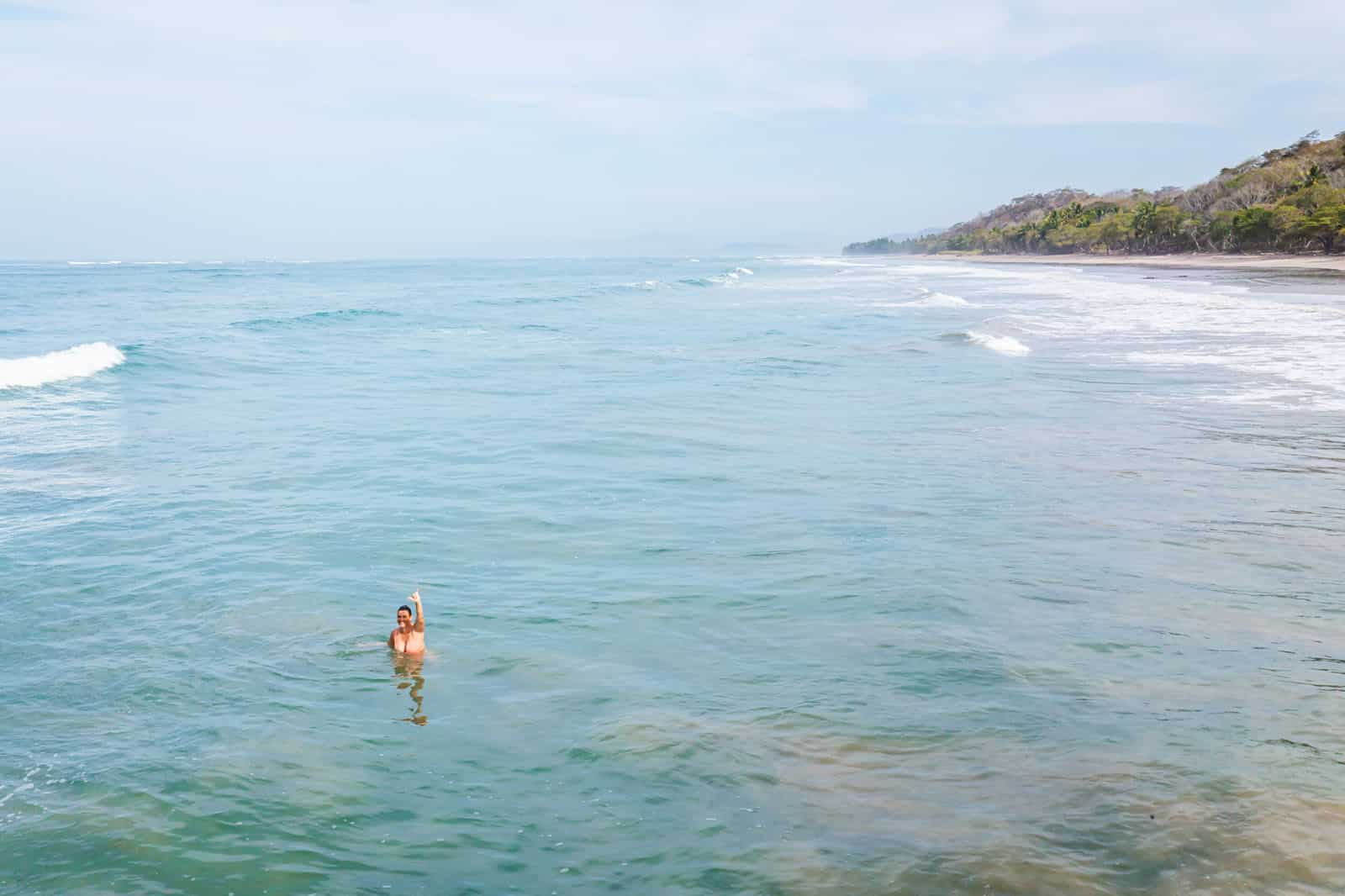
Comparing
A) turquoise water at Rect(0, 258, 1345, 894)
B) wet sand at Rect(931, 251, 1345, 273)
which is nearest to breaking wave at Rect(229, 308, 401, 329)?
turquoise water at Rect(0, 258, 1345, 894)

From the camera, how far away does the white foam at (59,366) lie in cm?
2745

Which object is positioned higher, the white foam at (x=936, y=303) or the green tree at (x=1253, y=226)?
the green tree at (x=1253, y=226)

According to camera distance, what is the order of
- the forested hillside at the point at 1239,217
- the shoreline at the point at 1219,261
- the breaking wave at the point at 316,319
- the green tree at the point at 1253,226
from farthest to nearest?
1. the green tree at the point at 1253,226
2. the forested hillside at the point at 1239,217
3. the shoreline at the point at 1219,261
4. the breaking wave at the point at 316,319

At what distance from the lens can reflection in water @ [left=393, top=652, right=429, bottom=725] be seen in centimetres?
799

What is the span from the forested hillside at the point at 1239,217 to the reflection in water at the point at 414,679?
8474 cm

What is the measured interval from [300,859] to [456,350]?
105 feet

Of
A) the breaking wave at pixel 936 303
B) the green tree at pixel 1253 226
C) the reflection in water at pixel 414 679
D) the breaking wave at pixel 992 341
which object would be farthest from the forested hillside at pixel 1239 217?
the reflection in water at pixel 414 679

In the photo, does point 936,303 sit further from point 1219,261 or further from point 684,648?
point 684,648

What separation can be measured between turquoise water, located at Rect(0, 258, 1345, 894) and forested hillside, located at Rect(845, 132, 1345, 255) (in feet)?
Result: 236

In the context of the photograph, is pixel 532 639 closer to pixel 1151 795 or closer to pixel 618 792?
pixel 618 792

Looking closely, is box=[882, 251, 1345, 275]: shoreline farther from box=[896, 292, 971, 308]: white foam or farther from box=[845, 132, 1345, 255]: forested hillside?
box=[896, 292, 971, 308]: white foam

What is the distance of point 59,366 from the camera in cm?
2984

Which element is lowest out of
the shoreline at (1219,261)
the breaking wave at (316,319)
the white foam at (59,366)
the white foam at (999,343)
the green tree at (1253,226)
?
the white foam at (59,366)

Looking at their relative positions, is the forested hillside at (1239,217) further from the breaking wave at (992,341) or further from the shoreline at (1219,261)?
the breaking wave at (992,341)
